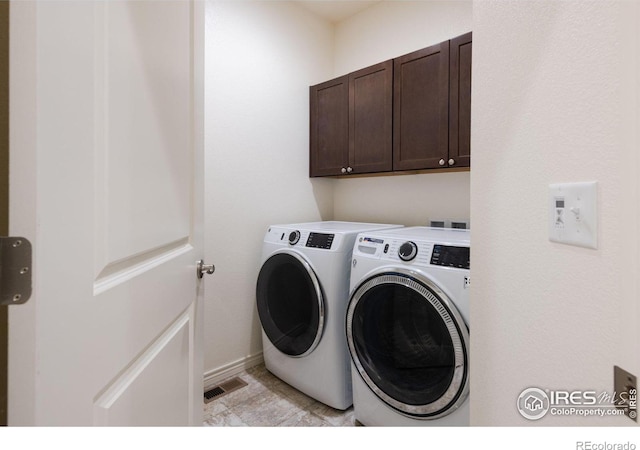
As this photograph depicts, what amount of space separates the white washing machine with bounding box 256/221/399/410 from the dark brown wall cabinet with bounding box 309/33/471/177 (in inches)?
22.1

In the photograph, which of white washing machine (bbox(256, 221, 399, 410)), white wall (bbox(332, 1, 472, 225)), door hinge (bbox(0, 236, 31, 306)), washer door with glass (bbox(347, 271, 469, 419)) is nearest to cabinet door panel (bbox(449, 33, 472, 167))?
white wall (bbox(332, 1, 472, 225))

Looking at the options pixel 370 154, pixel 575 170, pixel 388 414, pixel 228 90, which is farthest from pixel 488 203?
pixel 228 90

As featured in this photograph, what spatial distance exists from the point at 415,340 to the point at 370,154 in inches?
45.2

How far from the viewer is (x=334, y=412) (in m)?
1.81

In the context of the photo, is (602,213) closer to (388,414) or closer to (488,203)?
(488,203)

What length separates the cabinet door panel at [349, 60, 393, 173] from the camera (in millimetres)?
2042

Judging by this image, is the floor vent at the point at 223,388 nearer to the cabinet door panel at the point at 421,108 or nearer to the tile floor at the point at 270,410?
the tile floor at the point at 270,410

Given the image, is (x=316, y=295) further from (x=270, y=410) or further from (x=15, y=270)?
(x=15, y=270)

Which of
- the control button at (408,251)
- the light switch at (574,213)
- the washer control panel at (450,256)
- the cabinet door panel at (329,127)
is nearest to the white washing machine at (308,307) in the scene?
the control button at (408,251)

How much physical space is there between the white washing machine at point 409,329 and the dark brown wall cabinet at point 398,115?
22.5 inches

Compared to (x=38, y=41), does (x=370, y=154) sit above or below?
above

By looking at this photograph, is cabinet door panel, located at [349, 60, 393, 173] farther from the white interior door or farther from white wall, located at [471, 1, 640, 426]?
the white interior door

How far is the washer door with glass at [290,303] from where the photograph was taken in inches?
71.0

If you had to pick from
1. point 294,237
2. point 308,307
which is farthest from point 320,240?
point 308,307
